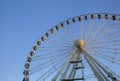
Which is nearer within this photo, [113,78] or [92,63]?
[113,78]

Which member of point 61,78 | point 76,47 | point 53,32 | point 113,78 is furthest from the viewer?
point 53,32

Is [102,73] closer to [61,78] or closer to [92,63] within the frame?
[92,63]

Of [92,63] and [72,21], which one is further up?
[72,21]

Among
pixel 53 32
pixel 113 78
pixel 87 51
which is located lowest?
pixel 113 78

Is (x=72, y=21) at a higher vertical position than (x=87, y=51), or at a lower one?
higher

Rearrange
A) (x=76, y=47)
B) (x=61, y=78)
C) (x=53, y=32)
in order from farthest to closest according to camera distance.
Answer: (x=53, y=32) < (x=76, y=47) < (x=61, y=78)

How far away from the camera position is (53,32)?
46.6 m

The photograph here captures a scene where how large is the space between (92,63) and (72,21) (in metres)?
8.35

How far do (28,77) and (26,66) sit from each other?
1.49 m

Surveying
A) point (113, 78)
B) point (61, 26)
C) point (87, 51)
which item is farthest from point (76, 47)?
point (113, 78)

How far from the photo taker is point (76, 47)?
43.1 metres

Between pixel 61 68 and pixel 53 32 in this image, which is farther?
pixel 53 32

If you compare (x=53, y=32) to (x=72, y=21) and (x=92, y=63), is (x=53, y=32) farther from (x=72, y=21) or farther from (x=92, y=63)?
(x=92, y=63)

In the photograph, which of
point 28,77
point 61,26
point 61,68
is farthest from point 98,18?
point 28,77
